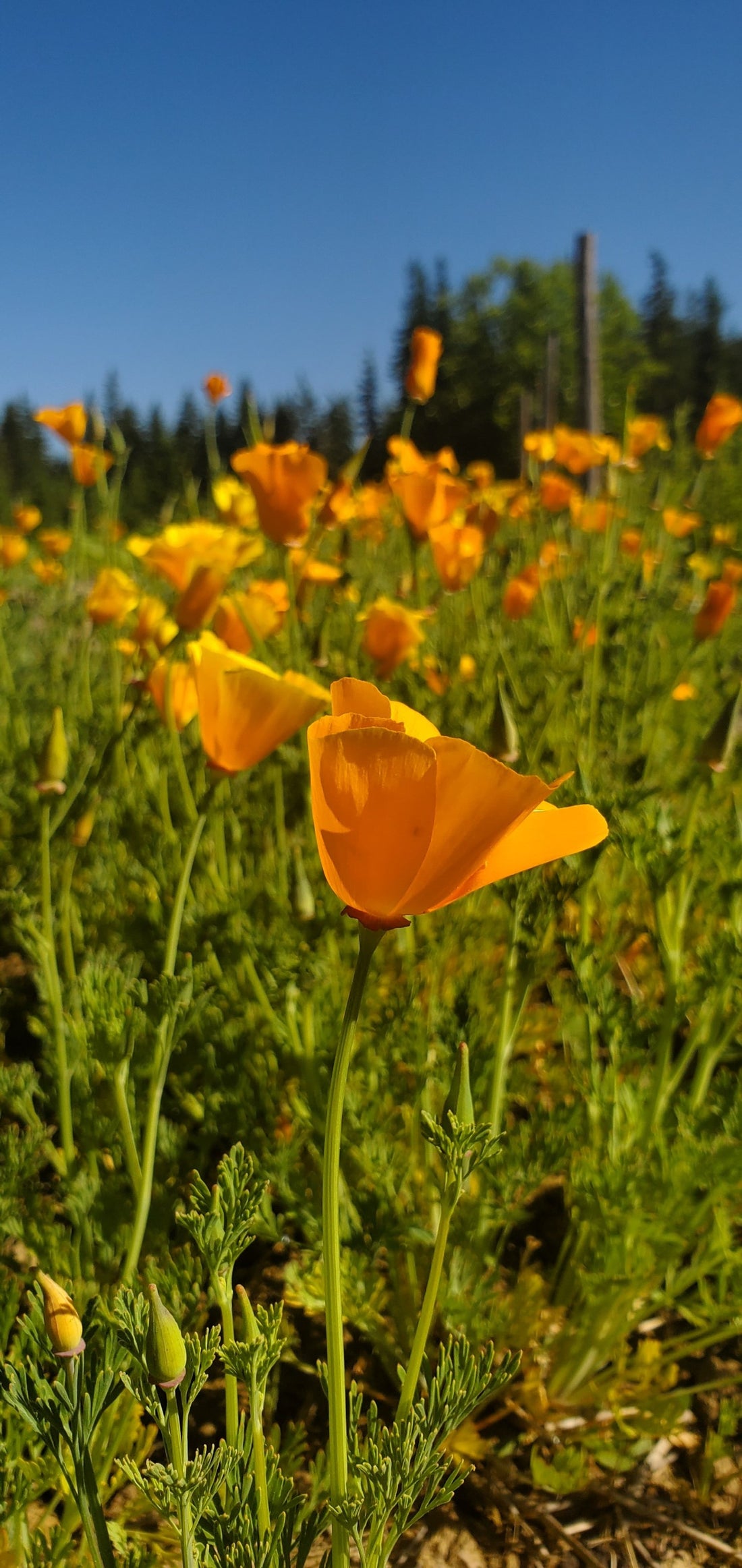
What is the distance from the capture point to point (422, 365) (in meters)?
2.52

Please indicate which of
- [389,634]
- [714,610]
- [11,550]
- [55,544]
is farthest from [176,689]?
[55,544]

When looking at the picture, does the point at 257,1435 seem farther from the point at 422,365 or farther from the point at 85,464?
the point at 422,365

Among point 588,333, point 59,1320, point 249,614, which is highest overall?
point 588,333

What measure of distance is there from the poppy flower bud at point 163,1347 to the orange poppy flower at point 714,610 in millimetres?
1748

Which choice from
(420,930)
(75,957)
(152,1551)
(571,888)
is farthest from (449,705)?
(152,1551)

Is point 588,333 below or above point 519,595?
above

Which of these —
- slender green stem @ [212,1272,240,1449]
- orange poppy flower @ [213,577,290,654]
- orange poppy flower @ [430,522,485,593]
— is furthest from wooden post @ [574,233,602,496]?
slender green stem @ [212,1272,240,1449]

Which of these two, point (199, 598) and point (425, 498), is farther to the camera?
point (425, 498)

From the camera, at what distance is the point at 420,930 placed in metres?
1.66

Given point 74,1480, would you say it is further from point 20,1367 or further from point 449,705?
point 449,705

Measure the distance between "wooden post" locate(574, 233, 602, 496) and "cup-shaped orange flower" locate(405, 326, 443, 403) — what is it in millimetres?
3416

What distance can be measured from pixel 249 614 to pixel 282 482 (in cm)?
25

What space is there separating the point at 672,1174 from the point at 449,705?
53.6 inches

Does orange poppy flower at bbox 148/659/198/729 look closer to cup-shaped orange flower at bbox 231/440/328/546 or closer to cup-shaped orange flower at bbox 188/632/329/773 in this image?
cup-shaped orange flower at bbox 188/632/329/773
